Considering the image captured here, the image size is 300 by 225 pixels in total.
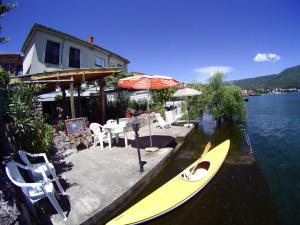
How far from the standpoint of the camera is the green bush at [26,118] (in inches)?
230

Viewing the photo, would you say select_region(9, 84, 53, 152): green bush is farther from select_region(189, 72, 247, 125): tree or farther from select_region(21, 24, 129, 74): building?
select_region(189, 72, 247, 125): tree

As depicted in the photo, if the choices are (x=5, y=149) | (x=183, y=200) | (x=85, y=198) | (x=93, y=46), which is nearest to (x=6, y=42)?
(x=5, y=149)

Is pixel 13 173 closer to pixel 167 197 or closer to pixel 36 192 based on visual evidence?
pixel 36 192

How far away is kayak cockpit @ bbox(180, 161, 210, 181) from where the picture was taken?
6452 millimetres

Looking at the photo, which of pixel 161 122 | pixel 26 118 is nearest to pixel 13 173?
pixel 26 118

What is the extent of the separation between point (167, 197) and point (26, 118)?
15.0ft

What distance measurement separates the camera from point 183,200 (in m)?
5.33

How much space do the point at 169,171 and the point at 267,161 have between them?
18.1ft

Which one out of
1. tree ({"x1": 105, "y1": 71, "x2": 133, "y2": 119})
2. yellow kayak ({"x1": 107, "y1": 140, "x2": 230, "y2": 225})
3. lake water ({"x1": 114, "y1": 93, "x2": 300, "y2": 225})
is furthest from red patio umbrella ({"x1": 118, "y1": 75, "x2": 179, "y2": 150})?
tree ({"x1": 105, "y1": 71, "x2": 133, "y2": 119})

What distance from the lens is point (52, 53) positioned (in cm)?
1744

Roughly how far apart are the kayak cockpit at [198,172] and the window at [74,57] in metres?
16.0

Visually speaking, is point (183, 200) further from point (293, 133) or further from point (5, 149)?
point (293, 133)

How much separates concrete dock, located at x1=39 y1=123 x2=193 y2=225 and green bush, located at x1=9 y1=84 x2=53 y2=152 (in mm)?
1400

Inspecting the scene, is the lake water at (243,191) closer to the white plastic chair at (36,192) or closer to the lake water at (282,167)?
the lake water at (282,167)
